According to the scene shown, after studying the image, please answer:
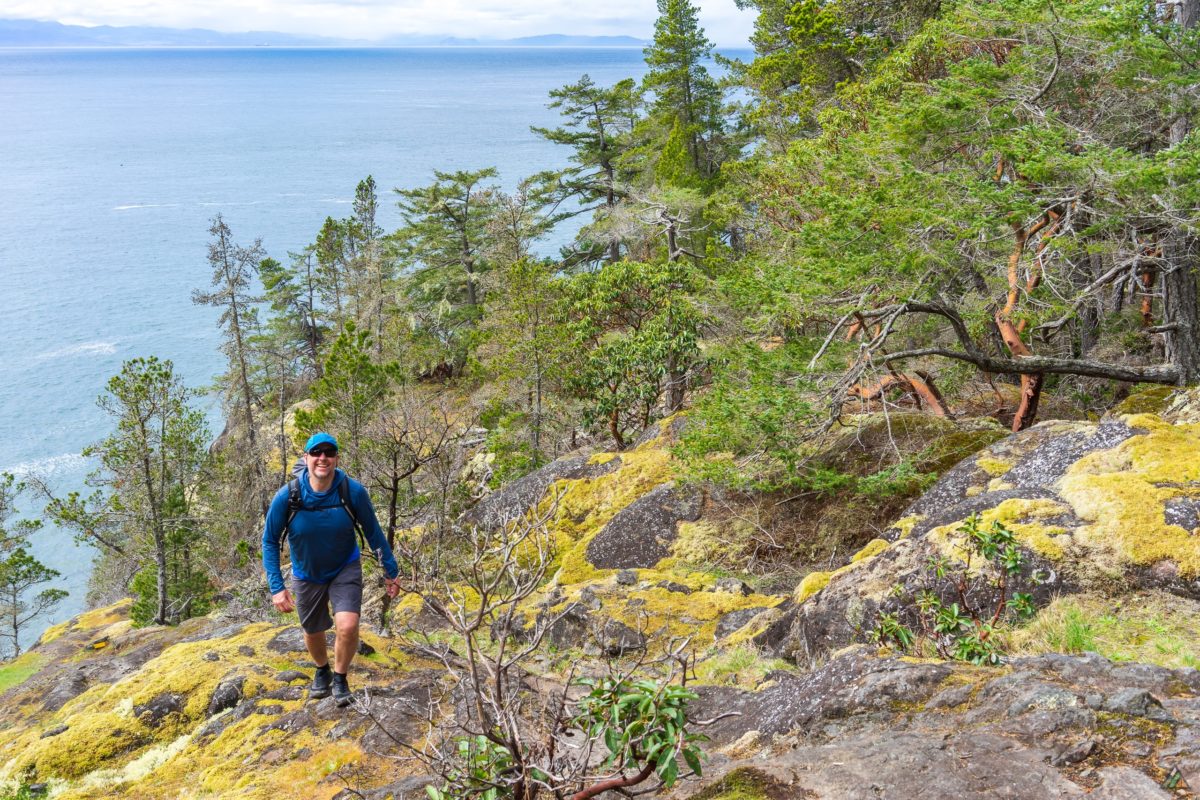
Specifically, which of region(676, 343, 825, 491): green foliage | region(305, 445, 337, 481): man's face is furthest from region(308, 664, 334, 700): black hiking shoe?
region(676, 343, 825, 491): green foliage

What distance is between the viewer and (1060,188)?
10523 millimetres

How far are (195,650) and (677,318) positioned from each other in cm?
1210

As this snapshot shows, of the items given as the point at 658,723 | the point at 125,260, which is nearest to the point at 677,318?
the point at 658,723

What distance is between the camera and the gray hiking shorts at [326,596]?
244 inches

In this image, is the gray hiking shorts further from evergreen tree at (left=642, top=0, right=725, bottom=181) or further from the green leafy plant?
evergreen tree at (left=642, top=0, right=725, bottom=181)

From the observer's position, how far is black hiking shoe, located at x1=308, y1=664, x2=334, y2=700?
6547 millimetres

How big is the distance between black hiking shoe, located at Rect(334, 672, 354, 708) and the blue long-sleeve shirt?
0.83 m

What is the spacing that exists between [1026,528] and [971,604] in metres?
0.92

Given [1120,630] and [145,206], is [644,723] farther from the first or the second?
[145,206]

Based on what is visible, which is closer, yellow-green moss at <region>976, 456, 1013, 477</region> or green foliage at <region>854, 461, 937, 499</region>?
yellow-green moss at <region>976, 456, 1013, 477</region>

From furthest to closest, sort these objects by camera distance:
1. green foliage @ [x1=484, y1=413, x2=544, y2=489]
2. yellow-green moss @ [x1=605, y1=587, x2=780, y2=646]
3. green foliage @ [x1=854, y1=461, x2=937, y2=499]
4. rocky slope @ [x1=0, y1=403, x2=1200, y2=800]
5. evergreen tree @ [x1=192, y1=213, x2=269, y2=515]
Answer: evergreen tree @ [x1=192, y1=213, x2=269, y2=515] → green foliage @ [x1=484, y1=413, x2=544, y2=489] → green foliage @ [x1=854, y1=461, x2=937, y2=499] → yellow-green moss @ [x1=605, y1=587, x2=780, y2=646] → rocky slope @ [x1=0, y1=403, x2=1200, y2=800]

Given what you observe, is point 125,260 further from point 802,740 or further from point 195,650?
point 802,740

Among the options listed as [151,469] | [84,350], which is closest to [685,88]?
[151,469]

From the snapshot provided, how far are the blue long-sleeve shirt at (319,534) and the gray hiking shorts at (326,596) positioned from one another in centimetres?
6
